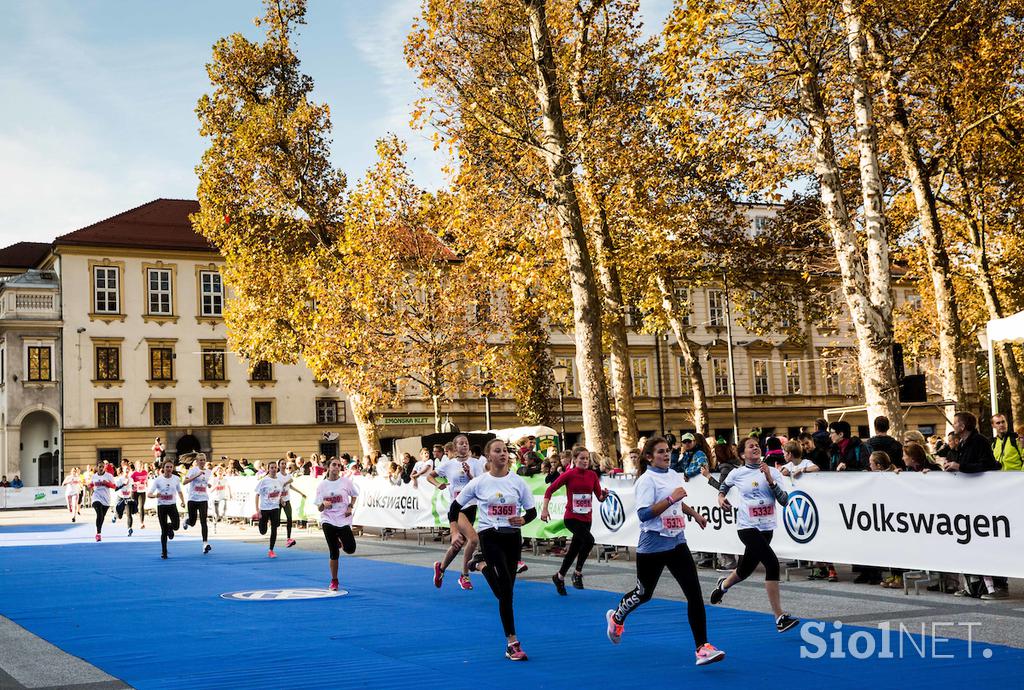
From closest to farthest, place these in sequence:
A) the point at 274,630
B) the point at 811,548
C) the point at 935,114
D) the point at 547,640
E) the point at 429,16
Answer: the point at 547,640, the point at 274,630, the point at 811,548, the point at 429,16, the point at 935,114

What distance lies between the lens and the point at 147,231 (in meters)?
67.8

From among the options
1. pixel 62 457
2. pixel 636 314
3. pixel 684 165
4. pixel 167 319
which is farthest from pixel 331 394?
pixel 684 165

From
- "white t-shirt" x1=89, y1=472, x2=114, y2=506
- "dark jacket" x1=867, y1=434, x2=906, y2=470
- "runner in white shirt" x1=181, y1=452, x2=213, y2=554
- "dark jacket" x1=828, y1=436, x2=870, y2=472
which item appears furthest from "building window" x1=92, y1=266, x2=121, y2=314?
"dark jacket" x1=867, y1=434, x2=906, y2=470

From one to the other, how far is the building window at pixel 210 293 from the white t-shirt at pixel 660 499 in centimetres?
5940

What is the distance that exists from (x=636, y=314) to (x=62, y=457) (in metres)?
35.0

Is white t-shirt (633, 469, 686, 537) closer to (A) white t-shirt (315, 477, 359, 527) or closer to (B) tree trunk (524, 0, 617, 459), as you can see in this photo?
(A) white t-shirt (315, 477, 359, 527)

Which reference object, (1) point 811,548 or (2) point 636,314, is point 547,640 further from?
(2) point 636,314

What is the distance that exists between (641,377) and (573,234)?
49.2m

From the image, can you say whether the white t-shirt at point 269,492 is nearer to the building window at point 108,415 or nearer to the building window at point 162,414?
the building window at point 108,415

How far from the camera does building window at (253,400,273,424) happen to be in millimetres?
67062

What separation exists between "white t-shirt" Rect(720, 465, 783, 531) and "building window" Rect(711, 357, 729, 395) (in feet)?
203

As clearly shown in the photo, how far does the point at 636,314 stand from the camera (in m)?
41.8

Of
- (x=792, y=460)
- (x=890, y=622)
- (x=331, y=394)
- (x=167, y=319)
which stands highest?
(x=167, y=319)

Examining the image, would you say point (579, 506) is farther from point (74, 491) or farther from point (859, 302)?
point (74, 491)
